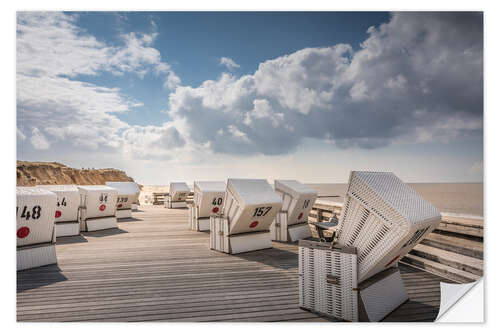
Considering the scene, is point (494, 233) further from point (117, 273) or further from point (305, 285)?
point (117, 273)

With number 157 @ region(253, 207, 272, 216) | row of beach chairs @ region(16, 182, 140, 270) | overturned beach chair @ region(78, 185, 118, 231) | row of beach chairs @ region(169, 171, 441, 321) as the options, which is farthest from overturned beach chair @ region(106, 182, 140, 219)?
row of beach chairs @ region(169, 171, 441, 321)

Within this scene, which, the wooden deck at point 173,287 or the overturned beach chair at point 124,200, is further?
the overturned beach chair at point 124,200

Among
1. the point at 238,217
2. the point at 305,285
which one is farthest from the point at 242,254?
the point at 305,285

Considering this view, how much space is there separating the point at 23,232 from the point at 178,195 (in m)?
13.6

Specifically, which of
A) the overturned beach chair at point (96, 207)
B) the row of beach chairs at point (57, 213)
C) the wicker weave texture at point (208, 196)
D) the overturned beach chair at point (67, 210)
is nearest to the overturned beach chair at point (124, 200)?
the row of beach chairs at point (57, 213)

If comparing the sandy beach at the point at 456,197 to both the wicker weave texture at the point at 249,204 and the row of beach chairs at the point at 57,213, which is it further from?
the row of beach chairs at the point at 57,213

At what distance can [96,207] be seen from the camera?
34.4ft

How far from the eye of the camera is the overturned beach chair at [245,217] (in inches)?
261

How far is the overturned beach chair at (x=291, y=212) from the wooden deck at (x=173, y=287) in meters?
0.88

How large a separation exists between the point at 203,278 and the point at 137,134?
4.96 m

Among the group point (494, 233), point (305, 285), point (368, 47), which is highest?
point (368, 47)

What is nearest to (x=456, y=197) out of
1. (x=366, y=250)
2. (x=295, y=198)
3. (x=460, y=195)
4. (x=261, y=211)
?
(x=460, y=195)

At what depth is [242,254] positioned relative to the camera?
7.05m

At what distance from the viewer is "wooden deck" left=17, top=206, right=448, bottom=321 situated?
388cm
